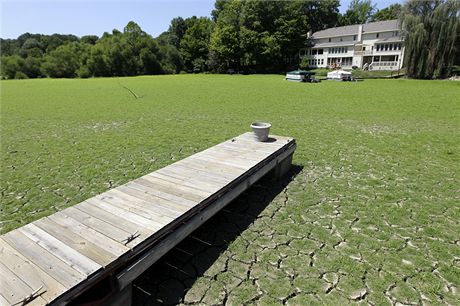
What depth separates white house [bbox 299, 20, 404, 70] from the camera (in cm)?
3712

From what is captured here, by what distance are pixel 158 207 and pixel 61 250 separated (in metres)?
0.91

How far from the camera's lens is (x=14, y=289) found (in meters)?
1.77

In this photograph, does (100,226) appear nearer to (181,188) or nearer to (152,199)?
(152,199)

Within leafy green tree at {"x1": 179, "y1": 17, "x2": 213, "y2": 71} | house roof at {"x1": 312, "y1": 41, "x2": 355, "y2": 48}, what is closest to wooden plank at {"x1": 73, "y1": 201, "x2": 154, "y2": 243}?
house roof at {"x1": 312, "y1": 41, "x2": 355, "y2": 48}

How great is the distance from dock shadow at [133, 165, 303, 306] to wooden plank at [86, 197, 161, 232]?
1.88 feet

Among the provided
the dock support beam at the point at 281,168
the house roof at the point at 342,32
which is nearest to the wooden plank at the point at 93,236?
the dock support beam at the point at 281,168

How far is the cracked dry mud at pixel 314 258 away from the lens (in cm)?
242

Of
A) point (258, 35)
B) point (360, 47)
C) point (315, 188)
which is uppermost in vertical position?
point (258, 35)

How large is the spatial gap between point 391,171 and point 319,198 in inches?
76.4

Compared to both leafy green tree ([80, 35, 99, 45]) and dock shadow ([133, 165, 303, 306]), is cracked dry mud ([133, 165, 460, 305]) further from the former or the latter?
leafy green tree ([80, 35, 99, 45])

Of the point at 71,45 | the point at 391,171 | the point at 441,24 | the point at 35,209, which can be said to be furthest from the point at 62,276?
the point at 71,45

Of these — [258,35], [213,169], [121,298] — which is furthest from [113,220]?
[258,35]

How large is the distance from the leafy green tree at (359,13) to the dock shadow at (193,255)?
64766 mm

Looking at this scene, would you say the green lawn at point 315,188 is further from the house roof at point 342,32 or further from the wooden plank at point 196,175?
the house roof at point 342,32
